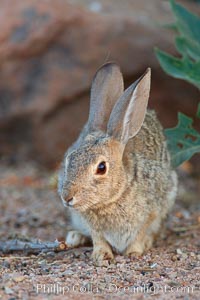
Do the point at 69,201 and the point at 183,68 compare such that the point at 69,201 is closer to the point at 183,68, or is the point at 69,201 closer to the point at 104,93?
the point at 104,93

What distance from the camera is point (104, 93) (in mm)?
6094

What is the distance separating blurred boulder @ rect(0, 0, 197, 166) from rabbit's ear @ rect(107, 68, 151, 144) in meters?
2.66

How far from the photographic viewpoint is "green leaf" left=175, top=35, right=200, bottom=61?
682 cm

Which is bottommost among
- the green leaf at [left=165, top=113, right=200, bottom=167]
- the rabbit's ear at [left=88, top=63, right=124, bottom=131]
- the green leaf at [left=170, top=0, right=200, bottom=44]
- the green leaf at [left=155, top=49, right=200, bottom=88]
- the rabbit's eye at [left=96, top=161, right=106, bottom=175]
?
the rabbit's eye at [left=96, top=161, right=106, bottom=175]

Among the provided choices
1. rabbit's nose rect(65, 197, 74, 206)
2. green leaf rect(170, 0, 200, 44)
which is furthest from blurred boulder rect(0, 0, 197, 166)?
rabbit's nose rect(65, 197, 74, 206)

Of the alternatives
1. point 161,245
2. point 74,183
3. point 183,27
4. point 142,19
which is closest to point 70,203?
point 74,183

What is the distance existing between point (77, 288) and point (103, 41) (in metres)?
4.32

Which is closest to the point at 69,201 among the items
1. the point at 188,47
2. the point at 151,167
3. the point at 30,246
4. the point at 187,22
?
the point at 30,246

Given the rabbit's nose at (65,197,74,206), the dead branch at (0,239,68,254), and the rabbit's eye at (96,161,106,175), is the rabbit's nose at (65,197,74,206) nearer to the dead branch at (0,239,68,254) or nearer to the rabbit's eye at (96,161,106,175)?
the rabbit's eye at (96,161,106,175)

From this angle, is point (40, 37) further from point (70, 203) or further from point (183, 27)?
point (70, 203)

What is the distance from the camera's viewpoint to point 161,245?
20.9 feet

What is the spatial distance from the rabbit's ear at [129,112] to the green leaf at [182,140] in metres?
0.84

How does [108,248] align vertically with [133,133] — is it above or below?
below

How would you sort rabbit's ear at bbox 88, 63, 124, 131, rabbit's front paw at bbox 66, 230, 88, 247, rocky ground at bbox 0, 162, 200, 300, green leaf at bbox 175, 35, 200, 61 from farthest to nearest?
green leaf at bbox 175, 35, 200, 61, rabbit's front paw at bbox 66, 230, 88, 247, rabbit's ear at bbox 88, 63, 124, 131, rocky ground at bbox 0, 162, 200, 300
